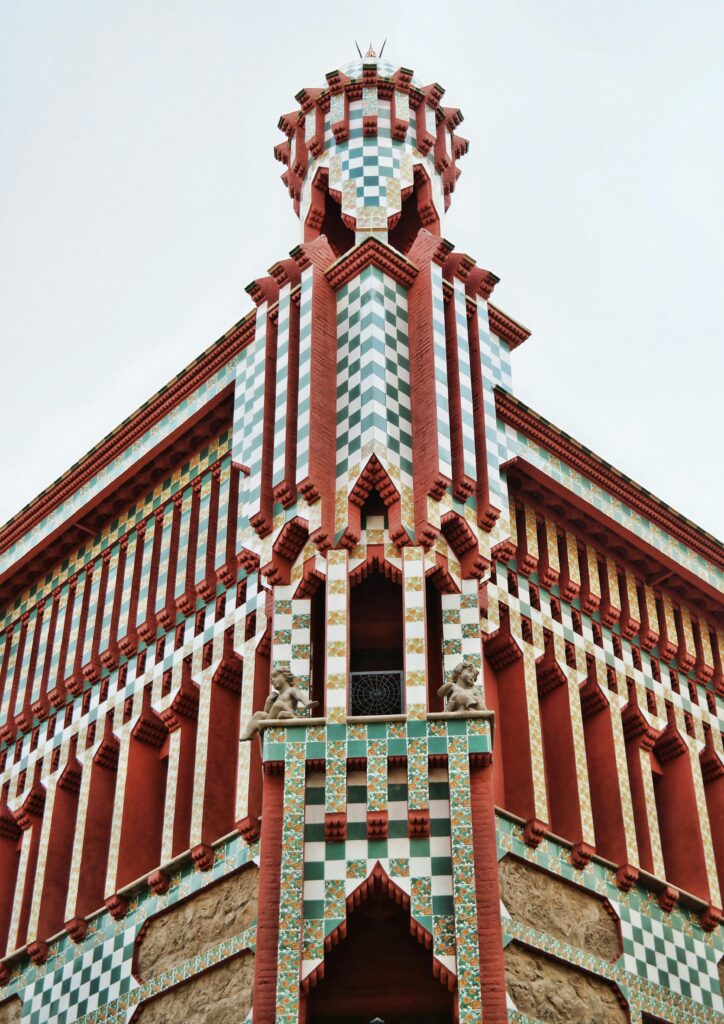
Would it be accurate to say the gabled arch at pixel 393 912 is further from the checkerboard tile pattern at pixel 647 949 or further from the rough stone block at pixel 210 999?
the checkerboard tile pattern at pixel 647 949

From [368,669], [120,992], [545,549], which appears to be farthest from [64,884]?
[545,549]

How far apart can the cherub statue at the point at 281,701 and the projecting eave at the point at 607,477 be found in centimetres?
441

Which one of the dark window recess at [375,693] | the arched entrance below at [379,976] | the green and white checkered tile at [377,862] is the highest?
the dark window recess at [375,693]

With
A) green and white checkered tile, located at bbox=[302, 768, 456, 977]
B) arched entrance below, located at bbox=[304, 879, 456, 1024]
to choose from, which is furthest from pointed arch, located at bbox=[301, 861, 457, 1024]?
green and white checkered tile, located at bbox=[302, 768, 456, 977]

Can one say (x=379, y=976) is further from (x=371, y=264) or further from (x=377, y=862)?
(x=371, y=264)

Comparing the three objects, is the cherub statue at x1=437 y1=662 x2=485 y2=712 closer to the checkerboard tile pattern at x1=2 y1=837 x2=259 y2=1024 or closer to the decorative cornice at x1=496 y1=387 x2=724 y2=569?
the checkerboard tile pattern at x1=2 y1=837 x2=259 y2=1024

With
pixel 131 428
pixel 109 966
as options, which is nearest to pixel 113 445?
pixel 131 428

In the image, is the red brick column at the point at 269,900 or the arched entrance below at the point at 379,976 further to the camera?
the arched entrance below at the point at 379,976

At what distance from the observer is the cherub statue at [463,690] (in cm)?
1586

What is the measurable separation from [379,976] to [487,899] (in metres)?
1.19

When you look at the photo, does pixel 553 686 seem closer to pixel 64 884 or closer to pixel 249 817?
pixel 249 817

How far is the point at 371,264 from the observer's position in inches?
741

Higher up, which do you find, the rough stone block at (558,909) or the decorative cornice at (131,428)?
the decorative cornice at (131,428)

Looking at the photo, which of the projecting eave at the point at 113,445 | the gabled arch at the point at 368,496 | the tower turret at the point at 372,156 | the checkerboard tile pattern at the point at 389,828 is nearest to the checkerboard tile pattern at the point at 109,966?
the checkerboard tile pattern at the point at 389,828
